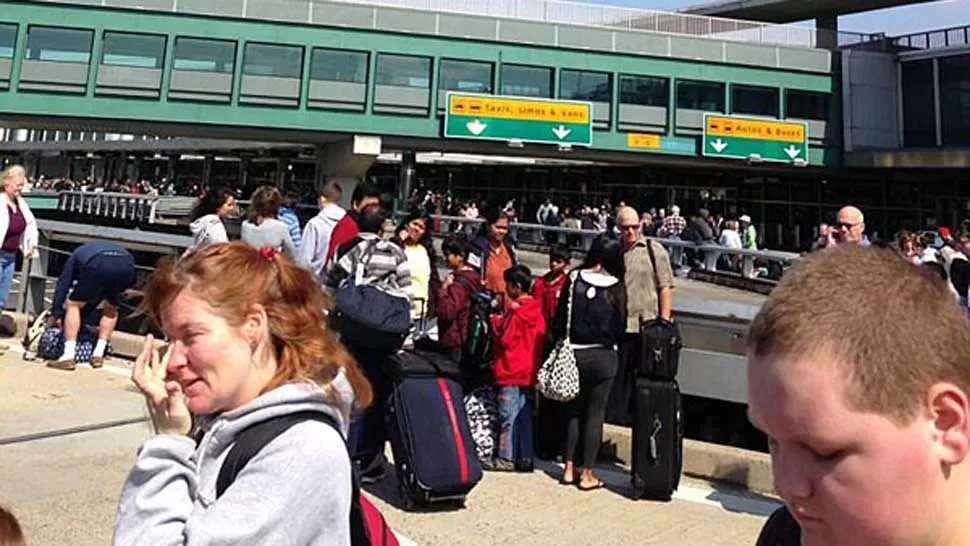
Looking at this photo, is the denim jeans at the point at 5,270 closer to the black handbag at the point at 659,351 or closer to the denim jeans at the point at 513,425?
the denim jeans at the point at 513,425

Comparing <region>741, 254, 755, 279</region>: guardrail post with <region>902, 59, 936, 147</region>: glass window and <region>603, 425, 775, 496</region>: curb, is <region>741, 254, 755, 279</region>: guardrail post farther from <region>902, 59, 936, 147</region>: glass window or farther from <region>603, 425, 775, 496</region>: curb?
<region>902, 59, 936, 147</region>: glass window

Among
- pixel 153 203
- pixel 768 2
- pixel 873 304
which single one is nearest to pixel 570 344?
pixel 873 304

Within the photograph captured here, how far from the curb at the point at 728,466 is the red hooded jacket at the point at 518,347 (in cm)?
89

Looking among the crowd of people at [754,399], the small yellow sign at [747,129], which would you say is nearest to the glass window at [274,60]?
the small yellow sign at [747,129]

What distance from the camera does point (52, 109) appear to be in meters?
32.5

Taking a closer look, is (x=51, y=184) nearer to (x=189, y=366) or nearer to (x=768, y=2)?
(x=768, y=2)

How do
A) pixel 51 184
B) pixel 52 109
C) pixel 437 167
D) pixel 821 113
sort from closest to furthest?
pixel 52 109, pixel 821 113, pixel 437 167, pixel 51 184

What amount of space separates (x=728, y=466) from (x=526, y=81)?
32.4m

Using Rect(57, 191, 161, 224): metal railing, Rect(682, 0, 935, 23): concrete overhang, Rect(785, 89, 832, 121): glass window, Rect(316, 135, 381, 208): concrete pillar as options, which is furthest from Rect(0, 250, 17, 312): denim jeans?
Rect(682, 0, 935, 23): concrete overhang

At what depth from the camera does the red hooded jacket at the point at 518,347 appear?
547 cm

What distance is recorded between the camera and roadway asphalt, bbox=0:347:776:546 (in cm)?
424

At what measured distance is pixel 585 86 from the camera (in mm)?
36844

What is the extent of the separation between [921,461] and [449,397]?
4.00 meters

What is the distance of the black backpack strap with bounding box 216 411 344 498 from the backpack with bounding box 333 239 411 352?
306 cm
